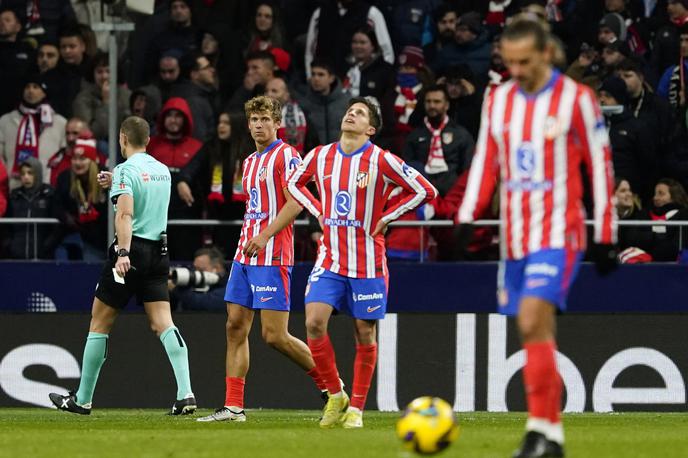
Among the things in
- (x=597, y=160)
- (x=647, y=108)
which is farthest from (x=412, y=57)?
(x=597, y=160)

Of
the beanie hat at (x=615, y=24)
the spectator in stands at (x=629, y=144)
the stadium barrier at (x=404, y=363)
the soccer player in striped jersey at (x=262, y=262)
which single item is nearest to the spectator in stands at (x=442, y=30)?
the beanie hat at (x=615, y=24)

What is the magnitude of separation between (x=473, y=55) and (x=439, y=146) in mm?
2409

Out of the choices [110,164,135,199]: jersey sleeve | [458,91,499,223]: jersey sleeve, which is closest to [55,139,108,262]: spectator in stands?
[110,164,135,199]: jersey sleeve

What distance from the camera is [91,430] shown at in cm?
1002

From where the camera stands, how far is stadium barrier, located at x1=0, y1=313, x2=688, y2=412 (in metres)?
13.7

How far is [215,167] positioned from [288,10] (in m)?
4.12

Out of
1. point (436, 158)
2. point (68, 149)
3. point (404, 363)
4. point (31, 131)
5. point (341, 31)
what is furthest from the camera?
point (341, 31)

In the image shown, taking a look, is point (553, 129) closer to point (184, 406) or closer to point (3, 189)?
point (184, 406)

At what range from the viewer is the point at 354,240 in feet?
34.1

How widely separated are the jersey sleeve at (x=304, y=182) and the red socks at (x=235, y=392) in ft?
5.04

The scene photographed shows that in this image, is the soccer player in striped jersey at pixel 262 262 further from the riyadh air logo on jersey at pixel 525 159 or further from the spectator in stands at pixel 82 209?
the spectator in stands at pixel 82 209

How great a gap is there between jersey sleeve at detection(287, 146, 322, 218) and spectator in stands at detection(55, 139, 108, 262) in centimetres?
489

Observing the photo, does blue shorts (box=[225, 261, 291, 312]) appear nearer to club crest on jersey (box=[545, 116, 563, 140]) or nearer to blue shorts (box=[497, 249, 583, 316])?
blue shorts (box=[497, 249, 583, 316])

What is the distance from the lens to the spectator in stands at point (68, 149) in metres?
15.6
